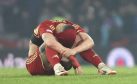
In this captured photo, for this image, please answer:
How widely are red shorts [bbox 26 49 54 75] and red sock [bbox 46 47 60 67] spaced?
2.07 ft

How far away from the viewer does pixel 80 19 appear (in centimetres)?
1878

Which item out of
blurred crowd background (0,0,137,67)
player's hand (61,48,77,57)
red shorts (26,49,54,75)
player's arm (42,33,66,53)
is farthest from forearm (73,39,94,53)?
blurred crowd background (0,0,137,67)

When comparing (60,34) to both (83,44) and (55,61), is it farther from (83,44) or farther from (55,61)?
(55,61)

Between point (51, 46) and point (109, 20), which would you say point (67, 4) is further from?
point (51, 46)

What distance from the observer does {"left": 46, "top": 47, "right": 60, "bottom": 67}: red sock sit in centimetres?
877

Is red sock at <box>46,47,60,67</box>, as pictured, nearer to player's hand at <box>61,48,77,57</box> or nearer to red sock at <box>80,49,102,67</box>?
player's hand at <box>61,48,77,57</box>

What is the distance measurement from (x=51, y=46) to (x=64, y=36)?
371 mm

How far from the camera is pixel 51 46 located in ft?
29.1

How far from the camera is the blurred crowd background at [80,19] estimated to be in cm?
1825

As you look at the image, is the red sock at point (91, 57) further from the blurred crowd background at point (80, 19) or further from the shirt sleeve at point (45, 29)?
the blurred crowd background at point (80, 19)

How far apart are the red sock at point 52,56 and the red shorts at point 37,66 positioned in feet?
2.07

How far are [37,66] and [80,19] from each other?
30.4ft

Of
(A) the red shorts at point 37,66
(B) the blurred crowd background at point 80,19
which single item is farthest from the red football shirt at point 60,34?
(B) the blurred crowd background at point 80,19

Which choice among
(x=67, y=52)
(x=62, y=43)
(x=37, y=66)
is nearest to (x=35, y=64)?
(x=37, y=66)
